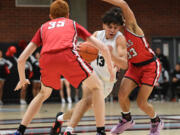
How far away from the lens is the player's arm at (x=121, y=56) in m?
3.77

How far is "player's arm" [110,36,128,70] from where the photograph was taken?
3770mm

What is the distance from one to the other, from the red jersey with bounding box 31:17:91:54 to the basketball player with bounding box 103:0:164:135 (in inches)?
37.3

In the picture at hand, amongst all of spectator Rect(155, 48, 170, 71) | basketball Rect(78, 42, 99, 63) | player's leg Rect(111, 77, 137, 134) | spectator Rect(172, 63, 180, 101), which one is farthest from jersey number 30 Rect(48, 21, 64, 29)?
spectator Rect(172, 63, 180, 101)

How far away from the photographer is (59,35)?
369 cm

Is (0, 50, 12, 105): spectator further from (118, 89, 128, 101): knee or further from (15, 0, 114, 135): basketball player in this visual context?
(15, 0, 114, 135): basketball player

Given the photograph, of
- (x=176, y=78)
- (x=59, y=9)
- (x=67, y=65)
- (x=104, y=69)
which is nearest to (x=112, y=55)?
(x=67, y=65)

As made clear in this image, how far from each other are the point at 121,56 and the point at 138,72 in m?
0.79

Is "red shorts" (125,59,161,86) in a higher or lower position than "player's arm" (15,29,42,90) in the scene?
lower

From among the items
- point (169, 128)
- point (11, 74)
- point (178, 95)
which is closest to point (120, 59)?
point (169, 128)

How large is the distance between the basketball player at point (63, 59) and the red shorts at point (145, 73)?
3.35ft

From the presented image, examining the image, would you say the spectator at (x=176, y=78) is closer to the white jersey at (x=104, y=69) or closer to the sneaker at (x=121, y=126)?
the sneaker at (x=121, y=126)

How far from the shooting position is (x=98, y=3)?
47.6 feet

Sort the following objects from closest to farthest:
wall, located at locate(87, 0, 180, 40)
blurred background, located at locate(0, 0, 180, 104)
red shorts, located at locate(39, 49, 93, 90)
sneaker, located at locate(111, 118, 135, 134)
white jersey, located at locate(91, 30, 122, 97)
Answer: red shorts, located at locate(39, 49, 93, 90), white jersey, located at locate(91, 30, 122, 97), sneaker, located at locate(111, 118, 135, 134), blurred background, located at locate(0, 0, 180, 104), wall, located at locate(87, 0, 180, 40)

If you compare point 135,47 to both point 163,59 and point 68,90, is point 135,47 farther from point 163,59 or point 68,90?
point 163,59
